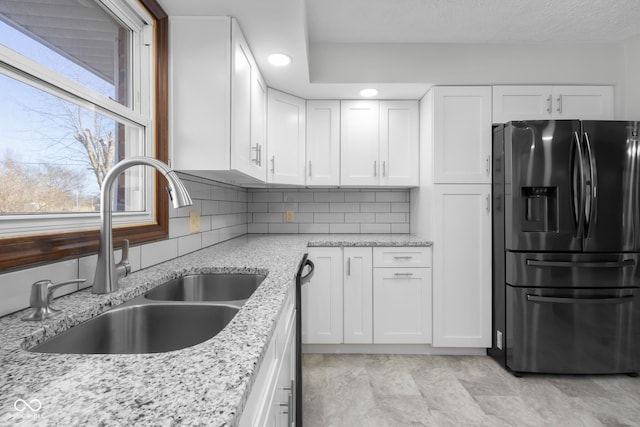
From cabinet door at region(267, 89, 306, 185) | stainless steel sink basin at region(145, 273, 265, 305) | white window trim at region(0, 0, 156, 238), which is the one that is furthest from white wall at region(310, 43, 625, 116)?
stainless steel sink basin at region(145, 273, 265, 305)

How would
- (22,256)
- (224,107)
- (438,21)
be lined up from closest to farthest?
(22,256) < (224,107) < (438,21)

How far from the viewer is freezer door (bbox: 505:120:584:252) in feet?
7.02

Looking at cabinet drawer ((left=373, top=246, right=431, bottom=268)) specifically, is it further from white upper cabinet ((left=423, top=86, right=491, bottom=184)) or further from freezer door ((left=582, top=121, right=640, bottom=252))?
freezer door ((left=582, top=121, right=640, bottom=252))

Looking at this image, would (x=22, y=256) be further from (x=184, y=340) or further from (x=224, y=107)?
(x=224, y=107)

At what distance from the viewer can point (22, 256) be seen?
859 mm

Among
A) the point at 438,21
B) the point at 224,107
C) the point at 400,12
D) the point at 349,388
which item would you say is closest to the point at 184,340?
the point at 224,107

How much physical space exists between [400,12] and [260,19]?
100cm

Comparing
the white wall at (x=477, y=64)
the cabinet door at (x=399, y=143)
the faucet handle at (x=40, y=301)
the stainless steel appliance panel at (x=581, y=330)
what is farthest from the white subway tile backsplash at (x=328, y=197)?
the faucet handle at (x=40, y=301)

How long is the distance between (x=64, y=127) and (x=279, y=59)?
136 cm

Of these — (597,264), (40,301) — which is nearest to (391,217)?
(597,264)

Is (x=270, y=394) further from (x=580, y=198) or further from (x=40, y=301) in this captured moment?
(x=580, y=198)

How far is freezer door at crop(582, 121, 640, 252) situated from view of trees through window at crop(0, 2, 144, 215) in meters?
→ 2.71

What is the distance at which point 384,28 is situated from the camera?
91.4 inches

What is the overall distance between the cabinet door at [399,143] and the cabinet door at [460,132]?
34 cm
